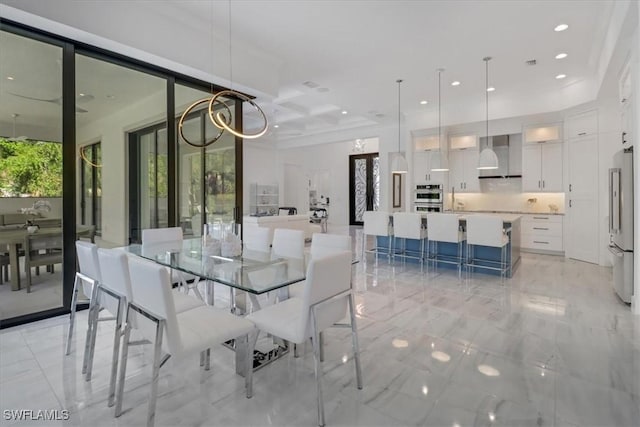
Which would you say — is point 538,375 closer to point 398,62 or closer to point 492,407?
point 492,407

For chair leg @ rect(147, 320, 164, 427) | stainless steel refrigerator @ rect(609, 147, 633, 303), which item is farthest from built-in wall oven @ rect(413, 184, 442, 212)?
chair leg @ rect(147, 320, 164, 427)

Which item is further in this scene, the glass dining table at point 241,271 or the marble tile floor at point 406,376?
the glass dining table at point 241,271

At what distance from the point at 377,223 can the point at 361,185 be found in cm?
736

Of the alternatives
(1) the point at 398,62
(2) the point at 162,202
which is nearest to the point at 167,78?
(2) the point at 162,202

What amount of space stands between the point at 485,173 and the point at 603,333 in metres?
5.33

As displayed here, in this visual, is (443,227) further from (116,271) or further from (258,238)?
(116,271)

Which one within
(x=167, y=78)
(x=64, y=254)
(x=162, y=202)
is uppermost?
(x=167, y=78)

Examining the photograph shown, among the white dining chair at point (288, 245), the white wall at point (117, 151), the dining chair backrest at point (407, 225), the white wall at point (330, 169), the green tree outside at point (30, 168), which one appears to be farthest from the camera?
the white wall at point (330, 169)

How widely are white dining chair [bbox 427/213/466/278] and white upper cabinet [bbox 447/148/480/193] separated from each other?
2770 mm

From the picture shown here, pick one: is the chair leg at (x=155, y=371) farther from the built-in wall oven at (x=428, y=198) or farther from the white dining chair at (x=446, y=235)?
the built-in wall oven at (x=428, y=198)

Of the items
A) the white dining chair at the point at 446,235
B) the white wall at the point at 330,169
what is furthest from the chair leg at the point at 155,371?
the white wall at the point at 330,169

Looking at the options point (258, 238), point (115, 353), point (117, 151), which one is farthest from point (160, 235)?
point (115, 353)

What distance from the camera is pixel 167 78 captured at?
4254mm

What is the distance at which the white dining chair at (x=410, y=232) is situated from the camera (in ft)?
18.5
